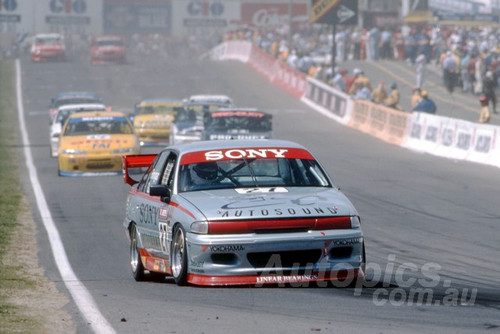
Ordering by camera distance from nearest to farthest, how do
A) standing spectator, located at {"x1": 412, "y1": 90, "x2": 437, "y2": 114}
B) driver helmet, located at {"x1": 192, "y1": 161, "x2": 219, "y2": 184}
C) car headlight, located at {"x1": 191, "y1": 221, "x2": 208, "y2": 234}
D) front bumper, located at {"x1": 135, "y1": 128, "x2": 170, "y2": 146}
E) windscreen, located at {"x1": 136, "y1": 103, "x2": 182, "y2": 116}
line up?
1. car headlight, located at {"x1": 191, "y1": 221, "x2": 208, "y2": 234}
2. driver helmet, located at {"x1": 192, "y1": 161, "x2": 219, "y2": 184}
3. standing spectator, located at {"x1": 412, "y1": 90, "x2": 437, "y2": 114}
4. front bumper, located at {"x1": 135, "y1": 128, "x2": 170, "y2": 146}
5. windscreen, located at {"x1": 136, "y1": 103, "x2": 182, "y2": 116}

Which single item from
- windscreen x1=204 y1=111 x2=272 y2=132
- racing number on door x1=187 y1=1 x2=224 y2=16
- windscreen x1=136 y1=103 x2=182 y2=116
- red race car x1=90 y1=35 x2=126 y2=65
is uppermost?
windscreen x1=204 y1=111 x2=272 y2=132

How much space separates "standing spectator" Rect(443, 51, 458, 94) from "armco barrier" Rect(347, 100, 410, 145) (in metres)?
6.09

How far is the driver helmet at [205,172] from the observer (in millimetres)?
10578

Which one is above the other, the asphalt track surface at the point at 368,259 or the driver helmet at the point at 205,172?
the driver helmet at the point at 205,172

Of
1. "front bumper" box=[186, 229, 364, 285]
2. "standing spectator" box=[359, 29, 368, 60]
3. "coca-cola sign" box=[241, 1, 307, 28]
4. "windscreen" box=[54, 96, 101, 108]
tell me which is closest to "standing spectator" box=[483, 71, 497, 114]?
"windscreen" box=[54, 96, 101, 108]

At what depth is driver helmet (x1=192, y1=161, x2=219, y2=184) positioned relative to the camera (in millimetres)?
10578

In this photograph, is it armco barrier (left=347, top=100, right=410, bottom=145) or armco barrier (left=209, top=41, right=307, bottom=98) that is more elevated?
armco barrier (left=347, top=100, right=410, bottom=145)

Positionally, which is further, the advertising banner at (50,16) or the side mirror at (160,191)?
the advertising banner at (50,16)

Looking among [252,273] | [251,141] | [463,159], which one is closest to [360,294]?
[252,273]

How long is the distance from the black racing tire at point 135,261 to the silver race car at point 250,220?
0.39 metres

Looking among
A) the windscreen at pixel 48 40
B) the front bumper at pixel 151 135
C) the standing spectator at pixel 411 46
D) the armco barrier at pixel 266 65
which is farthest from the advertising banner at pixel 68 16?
the front bumper at pixel 151 135

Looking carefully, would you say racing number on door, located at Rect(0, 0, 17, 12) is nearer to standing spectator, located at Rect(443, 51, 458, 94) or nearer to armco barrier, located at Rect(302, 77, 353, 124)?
armco barrier, located at Rect(302, 77, 353, 124)

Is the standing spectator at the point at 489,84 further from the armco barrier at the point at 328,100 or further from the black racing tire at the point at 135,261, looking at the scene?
the black racing tire at the point at 135,261

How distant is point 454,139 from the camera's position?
2952 cm
